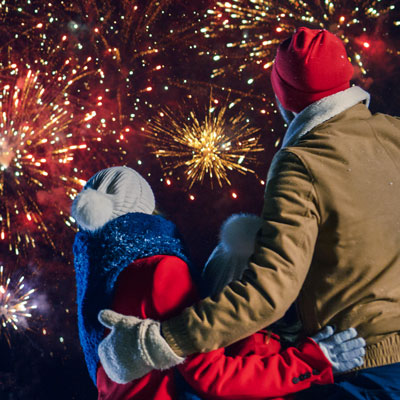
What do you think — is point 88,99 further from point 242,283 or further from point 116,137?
point 242,283

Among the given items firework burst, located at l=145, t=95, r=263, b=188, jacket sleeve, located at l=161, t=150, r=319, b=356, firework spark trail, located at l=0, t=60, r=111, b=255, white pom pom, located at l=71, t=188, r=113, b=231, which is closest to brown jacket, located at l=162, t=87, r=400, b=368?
jacket sleeve, located at l=161, t=150, r=319, b=356

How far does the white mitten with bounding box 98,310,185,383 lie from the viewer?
1.37 meters

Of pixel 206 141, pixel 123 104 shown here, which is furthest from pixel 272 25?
pixel 123 104

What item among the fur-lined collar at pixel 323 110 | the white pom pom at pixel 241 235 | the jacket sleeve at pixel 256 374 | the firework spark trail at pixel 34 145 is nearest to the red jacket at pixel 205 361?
the jacket sleeve at pixel 256 374

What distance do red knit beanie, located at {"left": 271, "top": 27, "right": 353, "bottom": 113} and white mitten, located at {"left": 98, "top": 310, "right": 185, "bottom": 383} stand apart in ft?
2.69

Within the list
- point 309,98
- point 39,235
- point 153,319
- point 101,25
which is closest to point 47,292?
point 39,235

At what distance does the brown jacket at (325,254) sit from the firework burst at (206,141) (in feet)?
7.77

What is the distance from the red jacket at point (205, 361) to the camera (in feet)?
4.59

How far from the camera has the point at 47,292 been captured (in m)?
3.90

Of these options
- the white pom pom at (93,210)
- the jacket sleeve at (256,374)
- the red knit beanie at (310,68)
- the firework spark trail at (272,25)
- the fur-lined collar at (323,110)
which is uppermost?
the firework spark trail at (272,25)

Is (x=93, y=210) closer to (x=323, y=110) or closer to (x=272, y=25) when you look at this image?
(x=323, y=110)

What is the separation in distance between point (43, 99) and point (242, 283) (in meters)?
3.03

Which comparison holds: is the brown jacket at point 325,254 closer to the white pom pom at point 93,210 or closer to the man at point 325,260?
the man at point 325,260

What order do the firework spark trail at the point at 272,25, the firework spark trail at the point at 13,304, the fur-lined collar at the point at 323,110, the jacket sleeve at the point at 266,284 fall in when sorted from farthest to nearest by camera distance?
1. the firework spark trail at the point at 13,304
2. the firework spark trail at the point at 272,25
3. the fur-lined collar at the point at 323,110
4. the jacket sleeve at the point at 266,284
